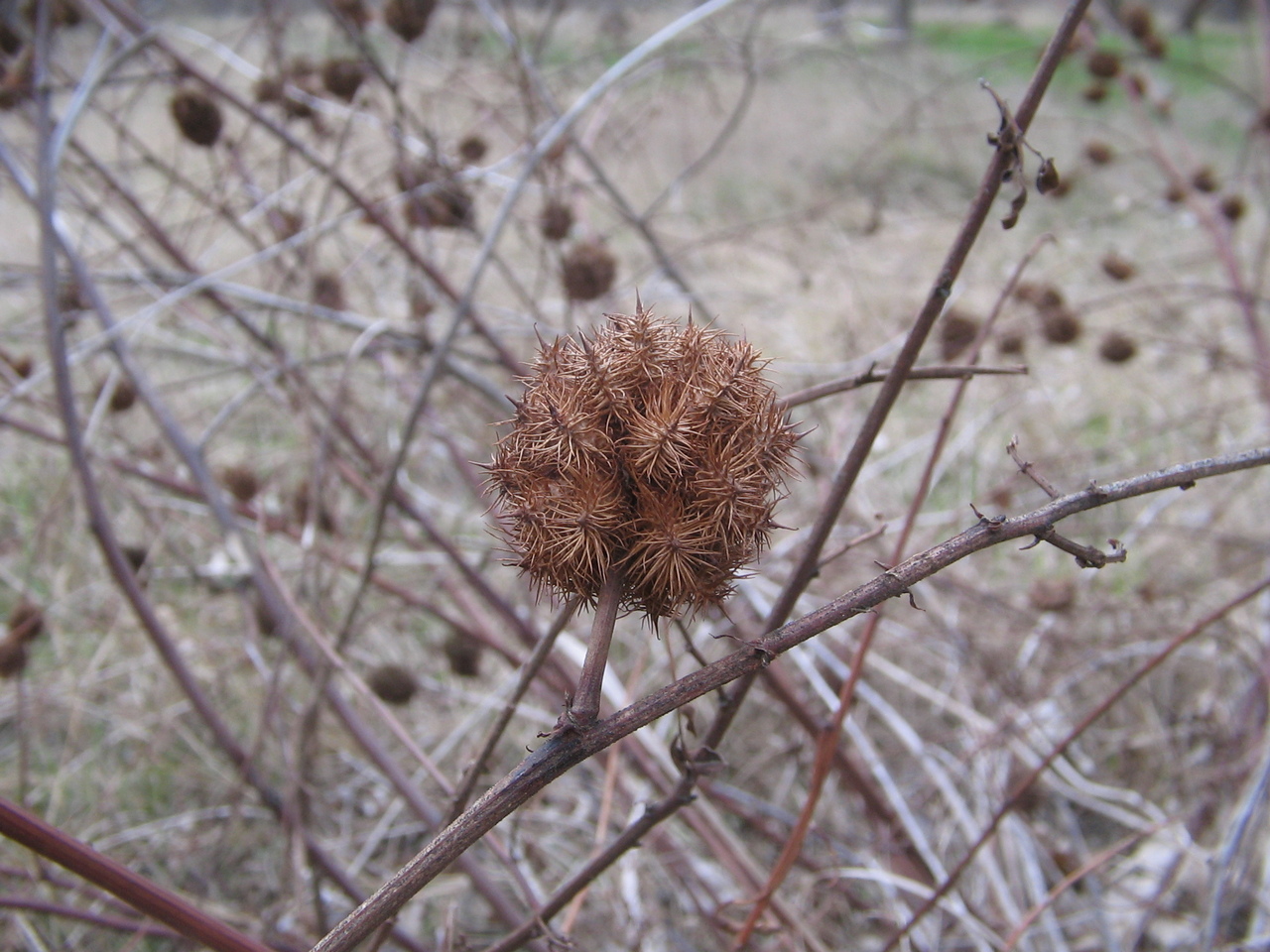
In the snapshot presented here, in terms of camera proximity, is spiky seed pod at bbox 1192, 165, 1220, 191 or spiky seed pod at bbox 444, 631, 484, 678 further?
spiky seed pod at bbox 1192, 165, 1220, 191

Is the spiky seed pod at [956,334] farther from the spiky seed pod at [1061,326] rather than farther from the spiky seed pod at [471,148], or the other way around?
the spiky seed pod at [471,148]

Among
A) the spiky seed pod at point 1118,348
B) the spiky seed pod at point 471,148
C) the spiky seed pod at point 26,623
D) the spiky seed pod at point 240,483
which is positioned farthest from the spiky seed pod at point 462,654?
the spiky seed pod at point 1118,348

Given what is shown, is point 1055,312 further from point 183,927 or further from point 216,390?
point 216,390

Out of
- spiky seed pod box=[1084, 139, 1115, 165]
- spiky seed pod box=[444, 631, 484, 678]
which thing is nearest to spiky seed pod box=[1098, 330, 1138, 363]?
spiky seed pod box=[1084, 139, 1115, 165]

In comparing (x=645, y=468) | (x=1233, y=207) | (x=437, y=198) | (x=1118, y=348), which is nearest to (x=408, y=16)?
(x=437, y=198)

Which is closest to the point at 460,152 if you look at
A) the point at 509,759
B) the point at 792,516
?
the point at 792,516

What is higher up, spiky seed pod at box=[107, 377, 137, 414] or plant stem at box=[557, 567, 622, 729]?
spiky seed pod at box=[107, 377, 137, 414]

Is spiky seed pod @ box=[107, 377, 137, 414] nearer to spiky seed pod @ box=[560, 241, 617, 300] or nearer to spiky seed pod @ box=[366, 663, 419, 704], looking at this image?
spiky seed pod @ box=[366, 663, 419, 704]
